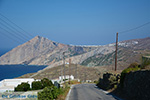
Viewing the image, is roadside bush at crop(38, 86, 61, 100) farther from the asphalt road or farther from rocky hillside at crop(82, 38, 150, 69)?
rocky hillside at crop(82, 38, 150, 69)

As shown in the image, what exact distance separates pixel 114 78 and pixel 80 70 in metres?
82.5

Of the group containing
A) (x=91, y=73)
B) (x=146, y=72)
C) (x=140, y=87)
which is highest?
(x=146, y=72)

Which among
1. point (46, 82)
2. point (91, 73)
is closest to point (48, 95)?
point (46, 82)

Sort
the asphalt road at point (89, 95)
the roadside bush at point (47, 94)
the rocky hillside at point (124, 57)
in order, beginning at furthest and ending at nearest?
the rocky hillside at point (124, 57) → the asphalt road at point (89, 95) → the roadside bush at point (47, 94)

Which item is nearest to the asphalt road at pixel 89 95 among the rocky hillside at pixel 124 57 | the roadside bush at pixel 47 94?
Answer: the roadside bush at pixel 47 94

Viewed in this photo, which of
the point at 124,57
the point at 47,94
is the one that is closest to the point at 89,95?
the point at 47,94

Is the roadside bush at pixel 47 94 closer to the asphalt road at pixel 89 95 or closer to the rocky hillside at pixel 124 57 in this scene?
the asphalt road at pixel 89 95

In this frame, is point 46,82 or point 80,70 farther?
point 80,70

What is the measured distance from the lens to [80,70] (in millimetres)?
109375

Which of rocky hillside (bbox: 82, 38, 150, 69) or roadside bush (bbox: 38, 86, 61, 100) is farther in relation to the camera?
rocky hillside (bbox: 82, 38, 150, 69)

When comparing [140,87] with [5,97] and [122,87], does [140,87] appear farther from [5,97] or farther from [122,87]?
[5,97]

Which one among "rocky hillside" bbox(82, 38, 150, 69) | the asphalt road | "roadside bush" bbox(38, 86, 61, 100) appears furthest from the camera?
"rocky hillside" bbox(82, 38, 150, 69)

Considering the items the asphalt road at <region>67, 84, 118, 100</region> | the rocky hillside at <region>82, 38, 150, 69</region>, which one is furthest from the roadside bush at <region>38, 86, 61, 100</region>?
the rocky hillside at <region>82, 38, 150, 69</region>

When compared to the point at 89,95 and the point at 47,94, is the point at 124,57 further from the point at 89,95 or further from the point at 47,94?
the point at 47,94
